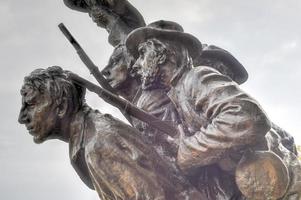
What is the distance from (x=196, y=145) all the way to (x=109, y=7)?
9.06ft

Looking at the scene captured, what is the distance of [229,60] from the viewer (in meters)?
4.60

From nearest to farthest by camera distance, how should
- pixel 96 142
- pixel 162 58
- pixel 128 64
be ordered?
pixel 96 142
pixel 162 58
pixel 128 64

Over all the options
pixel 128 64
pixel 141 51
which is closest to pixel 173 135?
pixel 141 51

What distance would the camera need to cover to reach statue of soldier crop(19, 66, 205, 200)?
317 cm

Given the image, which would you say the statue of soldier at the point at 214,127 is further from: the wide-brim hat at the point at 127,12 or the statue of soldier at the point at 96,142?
the wide-brim hat at the point at 127,12

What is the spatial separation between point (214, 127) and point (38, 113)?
135cm

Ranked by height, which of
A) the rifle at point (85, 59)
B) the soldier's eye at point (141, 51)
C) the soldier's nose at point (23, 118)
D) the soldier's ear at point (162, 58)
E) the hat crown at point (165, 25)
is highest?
the rifle at point (85, 59)

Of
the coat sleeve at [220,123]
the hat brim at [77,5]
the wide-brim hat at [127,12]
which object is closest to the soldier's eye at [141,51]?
the coat sleeve at [220,123]

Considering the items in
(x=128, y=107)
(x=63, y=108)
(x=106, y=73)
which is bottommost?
(x=128, y=107)

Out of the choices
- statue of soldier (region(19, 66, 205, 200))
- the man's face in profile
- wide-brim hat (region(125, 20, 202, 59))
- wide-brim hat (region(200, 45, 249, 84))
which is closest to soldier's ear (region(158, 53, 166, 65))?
wide-brim hat (region(125, 20, 202, 59))

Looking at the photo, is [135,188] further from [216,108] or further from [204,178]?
[216,108]

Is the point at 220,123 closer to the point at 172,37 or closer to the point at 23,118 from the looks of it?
the point at 172,37

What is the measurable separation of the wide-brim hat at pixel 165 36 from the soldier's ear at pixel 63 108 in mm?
866

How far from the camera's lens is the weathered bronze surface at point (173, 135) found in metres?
2.96
